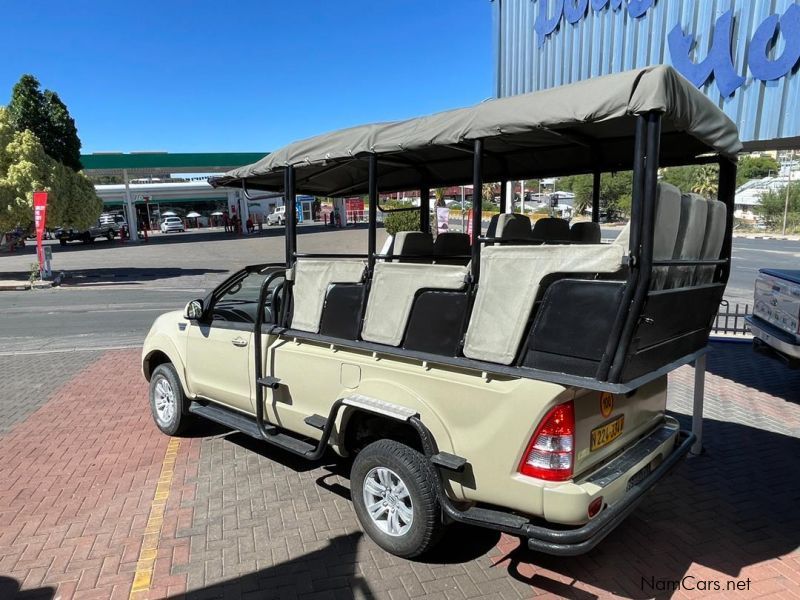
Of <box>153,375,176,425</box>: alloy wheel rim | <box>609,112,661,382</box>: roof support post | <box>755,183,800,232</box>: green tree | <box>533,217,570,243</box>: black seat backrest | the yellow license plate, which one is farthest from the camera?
<box>755,183,800,232</box>: green tree

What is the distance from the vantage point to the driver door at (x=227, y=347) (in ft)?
14.1

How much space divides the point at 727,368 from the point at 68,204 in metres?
20.2

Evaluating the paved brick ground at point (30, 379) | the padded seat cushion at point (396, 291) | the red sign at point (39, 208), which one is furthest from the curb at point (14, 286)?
the padded seat cushion at point (396, 291)

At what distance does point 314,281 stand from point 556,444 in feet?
6.75

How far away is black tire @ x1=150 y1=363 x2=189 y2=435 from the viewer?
197 inches

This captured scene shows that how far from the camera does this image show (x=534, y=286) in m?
2.68

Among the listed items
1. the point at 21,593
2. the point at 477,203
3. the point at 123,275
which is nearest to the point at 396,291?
the point at 477,203

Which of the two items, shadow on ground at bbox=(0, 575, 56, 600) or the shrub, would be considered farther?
the shrub

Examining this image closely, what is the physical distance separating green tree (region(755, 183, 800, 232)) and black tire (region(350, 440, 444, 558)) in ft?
191

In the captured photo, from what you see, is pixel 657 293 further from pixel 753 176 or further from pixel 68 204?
pixel 753 176

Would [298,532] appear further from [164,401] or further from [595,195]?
[595,195]

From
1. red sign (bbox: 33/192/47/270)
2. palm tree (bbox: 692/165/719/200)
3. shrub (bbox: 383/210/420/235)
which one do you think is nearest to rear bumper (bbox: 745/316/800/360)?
shrub (bbox: 383/210/420/235)

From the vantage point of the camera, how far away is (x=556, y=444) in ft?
8.54

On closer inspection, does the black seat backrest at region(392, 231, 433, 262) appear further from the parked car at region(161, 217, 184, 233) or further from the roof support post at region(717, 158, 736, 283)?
the parked car at region(161, 217, 184, 233)
